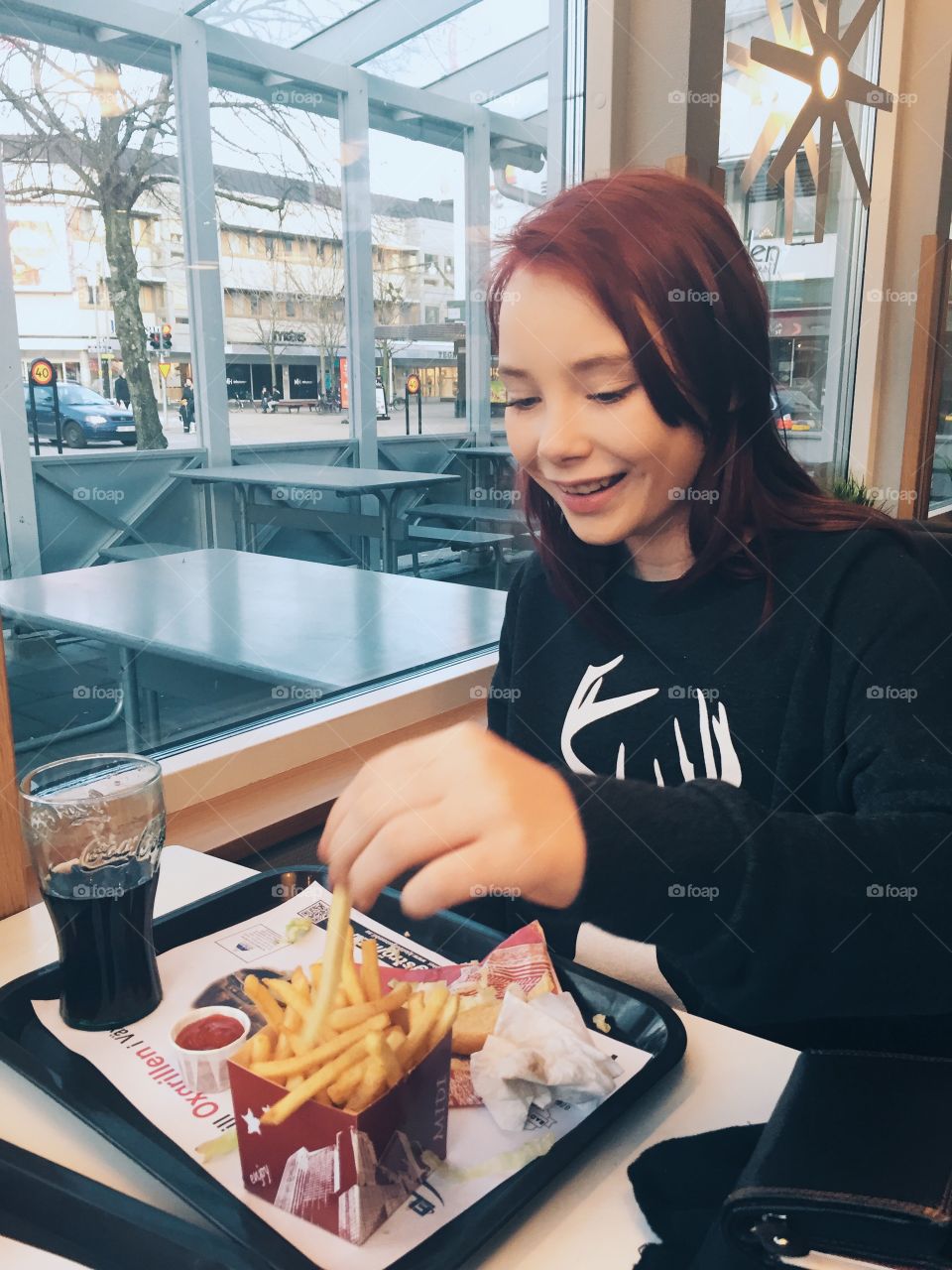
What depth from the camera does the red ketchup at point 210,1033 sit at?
0.78m

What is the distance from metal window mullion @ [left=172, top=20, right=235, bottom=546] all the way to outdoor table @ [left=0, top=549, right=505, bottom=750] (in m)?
0.30

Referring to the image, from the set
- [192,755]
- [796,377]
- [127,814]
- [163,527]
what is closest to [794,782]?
[127,814]

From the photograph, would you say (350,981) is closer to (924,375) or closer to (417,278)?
(417,278)

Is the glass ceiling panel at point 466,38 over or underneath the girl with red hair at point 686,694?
over

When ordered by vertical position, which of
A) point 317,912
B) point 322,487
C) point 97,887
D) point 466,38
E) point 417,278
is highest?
point 466,38

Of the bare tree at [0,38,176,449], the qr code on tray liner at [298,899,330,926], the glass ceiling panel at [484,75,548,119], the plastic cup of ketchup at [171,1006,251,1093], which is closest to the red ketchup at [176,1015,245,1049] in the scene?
the plastic cup of ketchup at [171,1006,251,1093]

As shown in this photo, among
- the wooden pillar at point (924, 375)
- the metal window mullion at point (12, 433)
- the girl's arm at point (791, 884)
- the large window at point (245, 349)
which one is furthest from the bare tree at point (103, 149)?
the wooden pillar at point (924, 375)

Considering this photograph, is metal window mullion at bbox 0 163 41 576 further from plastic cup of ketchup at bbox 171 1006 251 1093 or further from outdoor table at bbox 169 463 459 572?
plastic cup of ketchup at bbox 171 1006 251 1093

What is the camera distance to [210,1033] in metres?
0.79

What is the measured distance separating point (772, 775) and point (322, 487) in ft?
3.77

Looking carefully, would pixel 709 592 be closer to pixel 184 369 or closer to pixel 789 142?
pixel 184 369

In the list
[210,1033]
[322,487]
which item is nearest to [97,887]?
[210,1033]

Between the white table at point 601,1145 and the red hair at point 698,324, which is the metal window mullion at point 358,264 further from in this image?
the white table at point 601,1145

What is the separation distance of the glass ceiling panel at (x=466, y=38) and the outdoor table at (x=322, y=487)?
76cm
